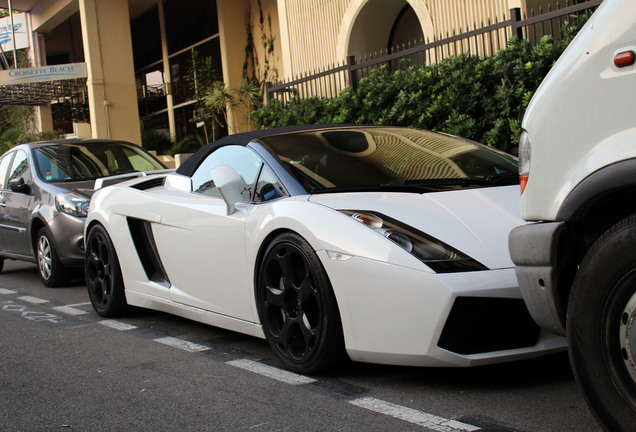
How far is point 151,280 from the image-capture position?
17.9 feet

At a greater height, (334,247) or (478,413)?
(334,247)

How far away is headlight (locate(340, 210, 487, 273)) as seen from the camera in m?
3.36

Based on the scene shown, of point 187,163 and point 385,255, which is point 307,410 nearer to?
point 385,255

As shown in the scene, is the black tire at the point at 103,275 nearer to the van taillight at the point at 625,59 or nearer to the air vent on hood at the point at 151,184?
the air vent on hood at the point at 151,184

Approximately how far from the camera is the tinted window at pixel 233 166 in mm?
4590

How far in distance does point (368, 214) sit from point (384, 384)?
0.81 meters

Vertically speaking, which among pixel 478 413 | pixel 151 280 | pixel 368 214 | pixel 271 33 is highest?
pixel 271 33

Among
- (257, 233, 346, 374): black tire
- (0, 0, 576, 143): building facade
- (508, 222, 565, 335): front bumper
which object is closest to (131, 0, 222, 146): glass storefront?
(0, 0, 576, 143): building facade

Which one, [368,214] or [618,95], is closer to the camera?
[618,95]

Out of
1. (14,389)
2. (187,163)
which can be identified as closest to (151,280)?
(187,163)

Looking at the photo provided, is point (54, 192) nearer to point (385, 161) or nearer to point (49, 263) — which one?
point (49, 263)

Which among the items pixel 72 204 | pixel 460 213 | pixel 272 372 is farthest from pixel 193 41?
pixel 460 213

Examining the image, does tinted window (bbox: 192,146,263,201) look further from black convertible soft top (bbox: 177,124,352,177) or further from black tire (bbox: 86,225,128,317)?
black tire (bbox: 86,225,128,317)

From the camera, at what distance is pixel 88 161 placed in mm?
8977
